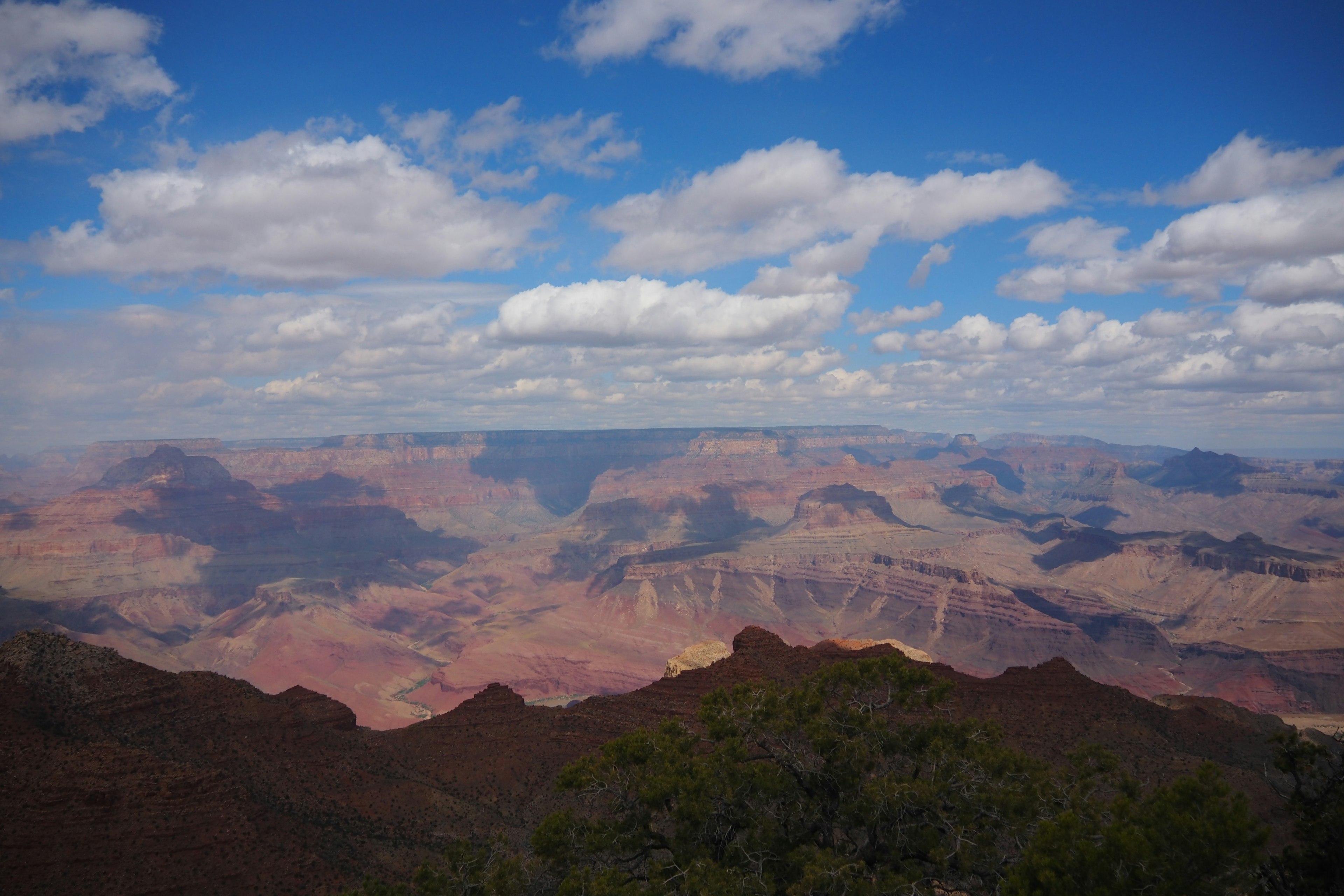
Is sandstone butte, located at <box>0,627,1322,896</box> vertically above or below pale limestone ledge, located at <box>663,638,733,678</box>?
above

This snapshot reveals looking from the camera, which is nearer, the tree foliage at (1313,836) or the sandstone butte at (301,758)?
the tree foliage at (1313,836)

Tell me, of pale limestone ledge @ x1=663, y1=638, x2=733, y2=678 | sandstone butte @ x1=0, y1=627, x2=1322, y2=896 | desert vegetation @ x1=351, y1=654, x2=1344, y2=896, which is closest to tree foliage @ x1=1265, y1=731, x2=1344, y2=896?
desert vegetation @ x1=351, y1=654, x2=1344, y2=896

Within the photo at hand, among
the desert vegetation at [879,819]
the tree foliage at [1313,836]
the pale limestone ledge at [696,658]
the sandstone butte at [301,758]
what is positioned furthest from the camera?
the pale limestone ledge at [696,658]

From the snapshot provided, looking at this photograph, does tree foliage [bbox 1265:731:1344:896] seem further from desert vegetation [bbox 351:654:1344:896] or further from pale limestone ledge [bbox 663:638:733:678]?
pale limestone ledge [bbox 663:638:733:678]

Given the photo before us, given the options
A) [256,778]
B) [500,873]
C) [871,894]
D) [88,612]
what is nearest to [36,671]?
[256,778]

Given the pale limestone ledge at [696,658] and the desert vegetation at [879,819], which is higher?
the desert vegetation at [879,819]

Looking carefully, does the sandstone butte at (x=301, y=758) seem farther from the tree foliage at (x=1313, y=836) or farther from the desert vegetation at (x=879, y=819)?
the tree foliage at (x=1313, y=836)

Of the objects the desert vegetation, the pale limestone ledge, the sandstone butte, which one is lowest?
the pale limestone ledge

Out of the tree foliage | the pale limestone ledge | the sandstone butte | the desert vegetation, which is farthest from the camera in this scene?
the pale limestone ledge

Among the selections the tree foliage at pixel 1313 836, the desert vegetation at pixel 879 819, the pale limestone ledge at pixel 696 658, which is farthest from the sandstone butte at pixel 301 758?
the tree foliage at pixel 1313 836
